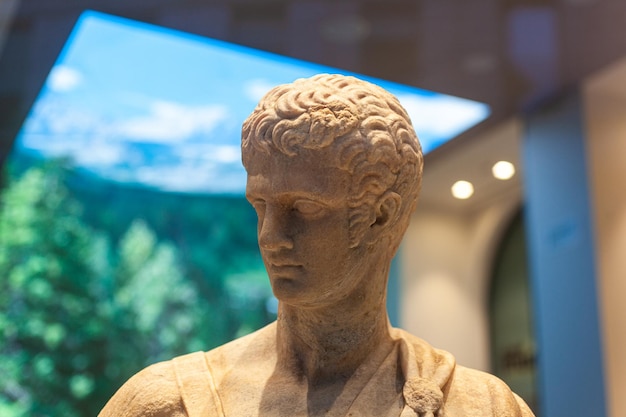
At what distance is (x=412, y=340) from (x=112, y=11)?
4.92 m

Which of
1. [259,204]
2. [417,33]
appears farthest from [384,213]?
[417,33]

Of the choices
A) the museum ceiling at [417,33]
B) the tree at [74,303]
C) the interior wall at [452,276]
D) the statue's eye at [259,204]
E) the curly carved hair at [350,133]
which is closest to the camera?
the curly carved hair at [350,133]

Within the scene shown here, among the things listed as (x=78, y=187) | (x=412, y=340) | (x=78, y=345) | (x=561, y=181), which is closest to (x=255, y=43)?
(x=561, y=181)

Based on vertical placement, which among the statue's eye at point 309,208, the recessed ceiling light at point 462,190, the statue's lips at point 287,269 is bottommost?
the recessed ceiling light at point 462,190

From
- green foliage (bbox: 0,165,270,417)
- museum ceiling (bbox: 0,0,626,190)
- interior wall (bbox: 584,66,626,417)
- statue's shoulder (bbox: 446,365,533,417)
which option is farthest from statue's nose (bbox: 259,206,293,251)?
green foliage (bbox: 0,165,270,417)

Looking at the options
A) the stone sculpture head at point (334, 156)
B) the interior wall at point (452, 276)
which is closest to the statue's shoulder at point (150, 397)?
the stone sculpture head at point (334, 156)

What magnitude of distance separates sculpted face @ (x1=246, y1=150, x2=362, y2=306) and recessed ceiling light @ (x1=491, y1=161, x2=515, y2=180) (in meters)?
5.65

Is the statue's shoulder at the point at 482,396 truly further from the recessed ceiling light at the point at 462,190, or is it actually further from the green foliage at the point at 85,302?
the green foliage at the point at 85,302

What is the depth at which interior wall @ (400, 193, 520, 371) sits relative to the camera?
784 centimetres

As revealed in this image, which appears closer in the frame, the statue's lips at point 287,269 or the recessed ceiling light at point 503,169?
the statue's lips at point 287,269

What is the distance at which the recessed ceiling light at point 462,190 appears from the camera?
7.73 meters

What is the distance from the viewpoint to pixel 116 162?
29.7ft

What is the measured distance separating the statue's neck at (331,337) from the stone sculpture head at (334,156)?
147 mm

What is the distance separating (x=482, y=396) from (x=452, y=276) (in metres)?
6.04
